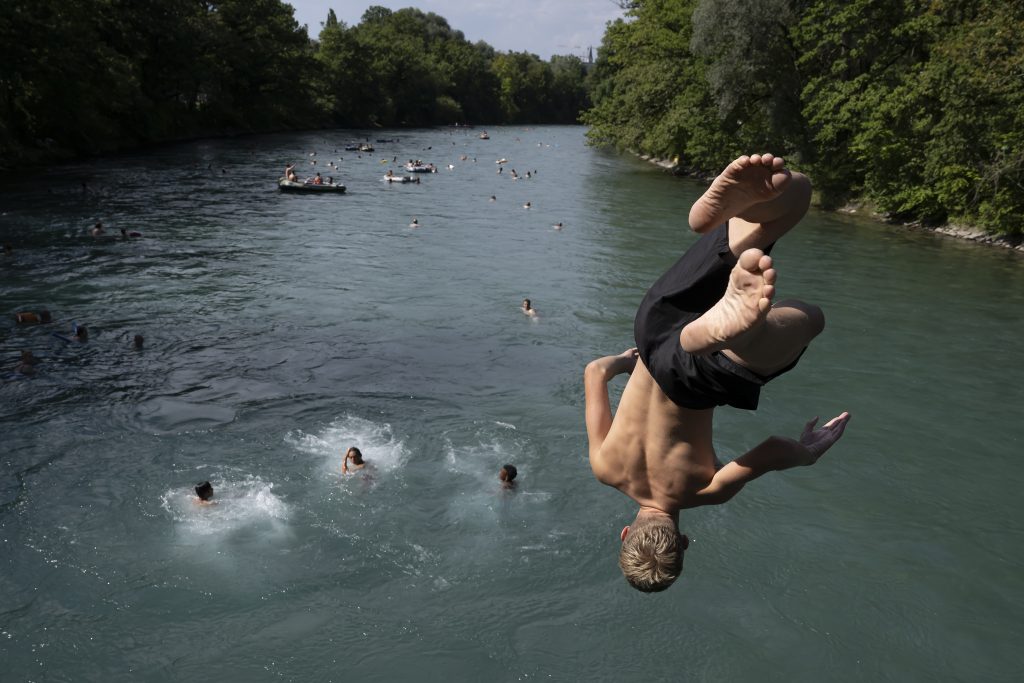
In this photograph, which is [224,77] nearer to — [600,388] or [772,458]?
[600,388]

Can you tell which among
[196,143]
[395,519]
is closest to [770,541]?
[395,519]

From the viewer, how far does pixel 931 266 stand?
26.1 metres

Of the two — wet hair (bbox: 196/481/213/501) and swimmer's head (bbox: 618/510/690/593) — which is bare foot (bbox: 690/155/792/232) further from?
wet hair (bbox: 196/481/213/501)

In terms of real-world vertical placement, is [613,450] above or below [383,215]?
above

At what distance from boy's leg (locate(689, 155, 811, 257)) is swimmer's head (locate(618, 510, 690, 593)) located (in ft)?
5.71

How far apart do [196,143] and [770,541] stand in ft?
202

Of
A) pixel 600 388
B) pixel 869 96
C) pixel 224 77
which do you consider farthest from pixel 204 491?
pixel 224 77

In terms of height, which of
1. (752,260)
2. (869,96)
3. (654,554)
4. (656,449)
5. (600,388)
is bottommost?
(654,554)

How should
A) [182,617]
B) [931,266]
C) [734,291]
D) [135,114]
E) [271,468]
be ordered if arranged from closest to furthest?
[734,291]
[182,617]
[271,468]
[931,266]
[135,114]

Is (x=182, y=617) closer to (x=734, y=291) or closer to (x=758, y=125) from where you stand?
(x=734, y=291)

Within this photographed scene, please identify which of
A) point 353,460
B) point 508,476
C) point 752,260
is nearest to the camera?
point 752,260

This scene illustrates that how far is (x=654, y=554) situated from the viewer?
4.15 meters

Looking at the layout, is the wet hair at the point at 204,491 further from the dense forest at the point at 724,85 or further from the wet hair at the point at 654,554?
the dense forest at the point at 724,85

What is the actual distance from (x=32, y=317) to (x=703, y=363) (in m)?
19.0
